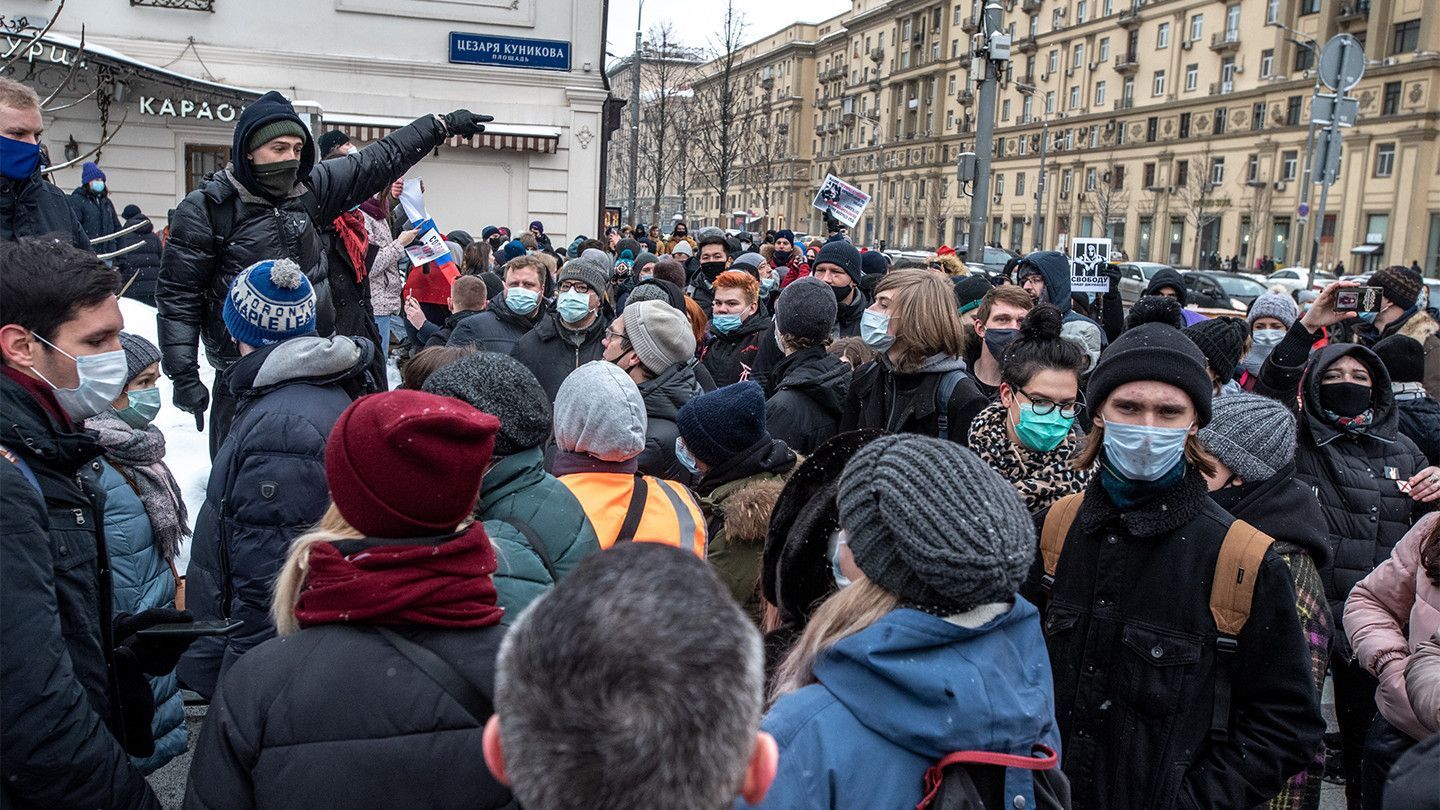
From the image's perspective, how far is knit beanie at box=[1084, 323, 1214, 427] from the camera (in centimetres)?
282

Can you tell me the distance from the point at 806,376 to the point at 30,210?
3.70 metres

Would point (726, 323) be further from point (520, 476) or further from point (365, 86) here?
point (365, 86)

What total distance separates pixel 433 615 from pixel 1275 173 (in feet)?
214

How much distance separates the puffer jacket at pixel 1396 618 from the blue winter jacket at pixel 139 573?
375cm

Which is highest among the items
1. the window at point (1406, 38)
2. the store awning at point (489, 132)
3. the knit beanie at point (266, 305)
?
the window at point (1406, 38)

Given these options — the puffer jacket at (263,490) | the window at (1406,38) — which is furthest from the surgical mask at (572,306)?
the window at (1406,38)

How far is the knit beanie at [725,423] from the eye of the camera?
11.9 feet

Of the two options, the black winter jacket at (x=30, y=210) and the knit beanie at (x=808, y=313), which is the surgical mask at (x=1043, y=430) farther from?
the black winter jacket at (x=30, y=210)

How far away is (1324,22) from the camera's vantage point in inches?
2223

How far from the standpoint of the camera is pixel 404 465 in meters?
1.93

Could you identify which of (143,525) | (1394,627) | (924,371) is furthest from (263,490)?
(1394,627)

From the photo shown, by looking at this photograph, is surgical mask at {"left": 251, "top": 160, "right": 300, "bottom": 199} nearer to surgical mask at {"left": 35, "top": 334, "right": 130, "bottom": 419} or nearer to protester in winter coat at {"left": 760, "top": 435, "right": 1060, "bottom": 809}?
surgical mask at {"left": 35, "top": 334, "right": 130, "bottom": 419}

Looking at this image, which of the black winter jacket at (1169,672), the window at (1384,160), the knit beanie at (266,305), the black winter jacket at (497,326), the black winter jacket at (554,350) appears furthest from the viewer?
the window at (1384,160)

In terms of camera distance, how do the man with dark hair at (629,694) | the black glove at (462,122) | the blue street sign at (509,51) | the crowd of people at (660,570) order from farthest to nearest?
1. the blue street sign at (509,51)
2. the black glove at (462,122)
3. the crowd of people at (660,570)
4. the man with dark hair at (629,694)
